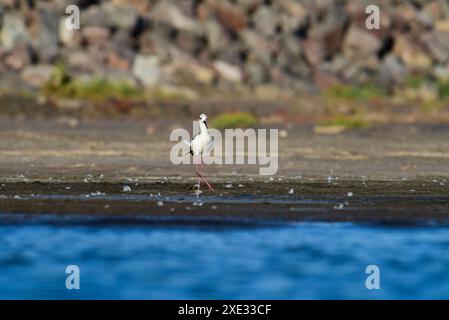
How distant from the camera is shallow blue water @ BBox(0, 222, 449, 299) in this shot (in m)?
13.4

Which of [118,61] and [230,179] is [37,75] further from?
[230,179]

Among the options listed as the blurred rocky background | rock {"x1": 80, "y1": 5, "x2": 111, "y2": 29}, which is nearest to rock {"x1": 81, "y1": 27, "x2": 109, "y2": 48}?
the blurred rocky background

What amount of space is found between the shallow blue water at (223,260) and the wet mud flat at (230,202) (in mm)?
601

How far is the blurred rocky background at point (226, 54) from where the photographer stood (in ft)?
131

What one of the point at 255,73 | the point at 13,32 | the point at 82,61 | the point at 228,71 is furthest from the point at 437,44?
the point at 13,32

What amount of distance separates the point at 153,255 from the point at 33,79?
82.8 feet

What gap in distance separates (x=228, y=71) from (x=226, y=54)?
2.88ft

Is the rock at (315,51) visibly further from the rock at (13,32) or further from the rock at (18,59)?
the rock at (18,59)

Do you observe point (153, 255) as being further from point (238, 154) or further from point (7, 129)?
point (7, 129)

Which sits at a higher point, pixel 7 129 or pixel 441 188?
pixel 7 129

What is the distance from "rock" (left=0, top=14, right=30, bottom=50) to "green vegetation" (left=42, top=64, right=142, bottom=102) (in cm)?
283

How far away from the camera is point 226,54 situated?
43.1 meters
